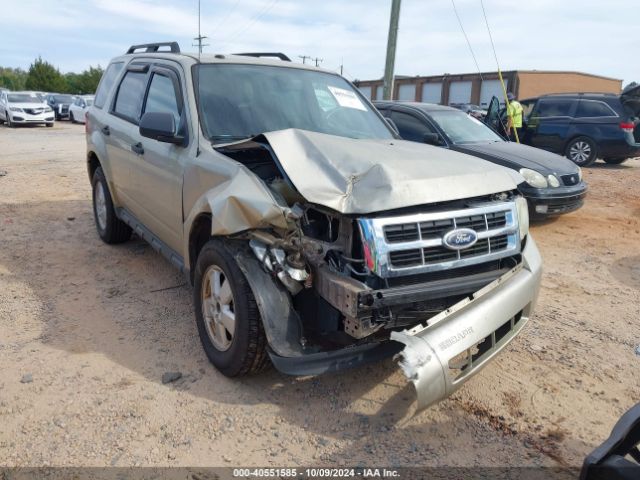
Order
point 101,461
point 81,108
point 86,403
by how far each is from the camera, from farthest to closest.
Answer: point 81,108 < point 86,403 < point 101,461

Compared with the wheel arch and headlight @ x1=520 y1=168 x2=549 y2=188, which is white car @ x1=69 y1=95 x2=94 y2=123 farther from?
headlight @ x1=520 y1=168 x2=549 y2=188

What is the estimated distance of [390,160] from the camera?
10.0ft

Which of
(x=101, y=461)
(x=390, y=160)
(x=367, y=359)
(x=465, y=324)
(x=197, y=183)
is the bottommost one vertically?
(x=101, y=461)

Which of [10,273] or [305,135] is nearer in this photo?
[305,135]

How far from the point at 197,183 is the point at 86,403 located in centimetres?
146

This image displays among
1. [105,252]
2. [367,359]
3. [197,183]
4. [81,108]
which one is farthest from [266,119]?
[81,108]

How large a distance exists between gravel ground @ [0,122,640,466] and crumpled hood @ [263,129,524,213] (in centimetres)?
120

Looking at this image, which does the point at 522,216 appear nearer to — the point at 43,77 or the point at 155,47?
the point at 155,47

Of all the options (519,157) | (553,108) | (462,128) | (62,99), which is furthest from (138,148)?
(62,99)

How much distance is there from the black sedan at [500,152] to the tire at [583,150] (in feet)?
18.7

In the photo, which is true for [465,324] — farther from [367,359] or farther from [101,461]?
[101,461]

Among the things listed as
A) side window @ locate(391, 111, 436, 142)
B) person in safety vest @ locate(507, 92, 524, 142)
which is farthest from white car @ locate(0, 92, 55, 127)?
side window @ locate(391, 111, 436, 142)

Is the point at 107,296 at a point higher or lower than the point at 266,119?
lower

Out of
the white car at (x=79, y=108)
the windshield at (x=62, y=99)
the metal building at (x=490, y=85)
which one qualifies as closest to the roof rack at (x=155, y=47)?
the white car at (x=79, y=108)
